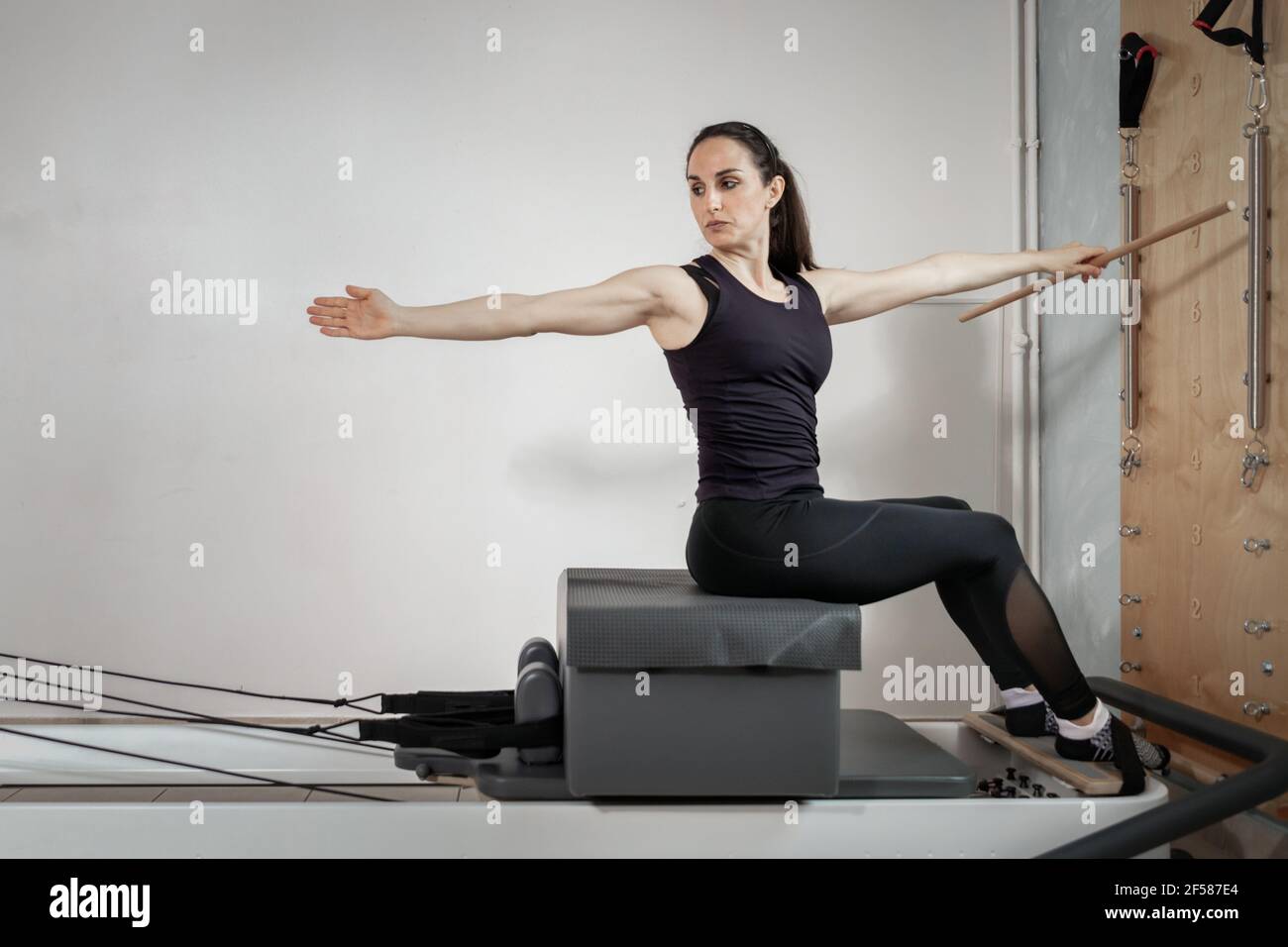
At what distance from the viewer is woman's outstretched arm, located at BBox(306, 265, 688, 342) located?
6.06 feet

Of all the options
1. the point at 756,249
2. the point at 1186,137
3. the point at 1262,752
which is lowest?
the point at 1262,752

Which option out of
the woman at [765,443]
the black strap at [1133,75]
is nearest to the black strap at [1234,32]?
the black strap at [1133,75]

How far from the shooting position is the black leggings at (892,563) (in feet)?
6.04

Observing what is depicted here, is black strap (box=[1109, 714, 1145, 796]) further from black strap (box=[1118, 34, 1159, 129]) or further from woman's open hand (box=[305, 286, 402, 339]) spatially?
black strap (box=[1118, 34, 1159, 129])

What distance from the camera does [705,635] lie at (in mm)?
1714

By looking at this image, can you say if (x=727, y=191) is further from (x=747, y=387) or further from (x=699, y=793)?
(x=699, y=793)

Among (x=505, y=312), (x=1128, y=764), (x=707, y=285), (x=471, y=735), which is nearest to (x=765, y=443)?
(x=707, y=285)

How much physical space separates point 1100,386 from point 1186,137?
2.22 ft

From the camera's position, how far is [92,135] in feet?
10.4

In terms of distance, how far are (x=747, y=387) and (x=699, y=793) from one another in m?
0.70

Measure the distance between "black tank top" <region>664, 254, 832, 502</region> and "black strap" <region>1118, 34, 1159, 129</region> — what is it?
4.04 ft

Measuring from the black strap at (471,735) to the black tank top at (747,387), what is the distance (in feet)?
1.63
